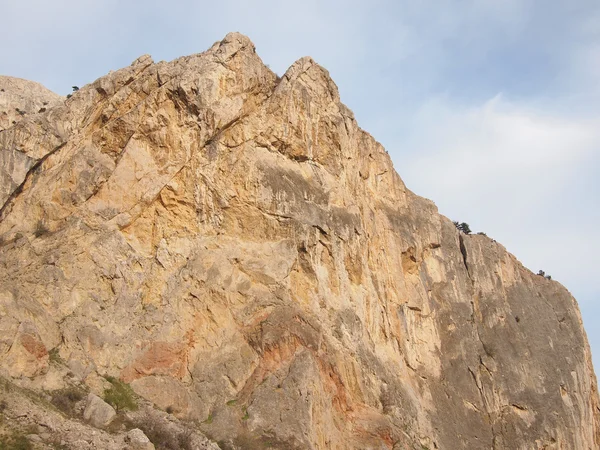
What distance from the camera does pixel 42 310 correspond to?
28.3 m

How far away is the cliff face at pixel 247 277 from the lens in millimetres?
28844

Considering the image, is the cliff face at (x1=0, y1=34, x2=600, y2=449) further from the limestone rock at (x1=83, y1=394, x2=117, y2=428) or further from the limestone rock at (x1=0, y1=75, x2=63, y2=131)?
the limestone rock at (x1=0, y1=75, x2=63, y2=131)

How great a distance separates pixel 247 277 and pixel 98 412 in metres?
8.84

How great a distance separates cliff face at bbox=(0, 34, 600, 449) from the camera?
28.8 metres

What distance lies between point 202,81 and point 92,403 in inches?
595

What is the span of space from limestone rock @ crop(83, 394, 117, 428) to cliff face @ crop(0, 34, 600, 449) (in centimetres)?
150

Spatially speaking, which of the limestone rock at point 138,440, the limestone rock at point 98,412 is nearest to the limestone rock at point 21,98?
the limestone rock at point 98,412

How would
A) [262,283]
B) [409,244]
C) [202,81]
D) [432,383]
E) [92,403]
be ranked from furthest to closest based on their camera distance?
[409,244] < [432,383] < [202,81] < [262,283] < [92,403]

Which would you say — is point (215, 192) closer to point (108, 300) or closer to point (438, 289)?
point (108, 300)

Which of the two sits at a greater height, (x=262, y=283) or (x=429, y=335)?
(x=429, y=335)

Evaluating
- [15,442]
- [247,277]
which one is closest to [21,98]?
[247,277]

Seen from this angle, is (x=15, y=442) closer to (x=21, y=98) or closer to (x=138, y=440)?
(x=138, y=440)

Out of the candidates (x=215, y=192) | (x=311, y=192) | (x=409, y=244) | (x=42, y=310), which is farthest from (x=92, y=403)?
(x=409, y=244)

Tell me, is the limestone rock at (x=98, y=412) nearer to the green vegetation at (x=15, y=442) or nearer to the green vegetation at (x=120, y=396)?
the green vegetation at (x=120, y=396)
